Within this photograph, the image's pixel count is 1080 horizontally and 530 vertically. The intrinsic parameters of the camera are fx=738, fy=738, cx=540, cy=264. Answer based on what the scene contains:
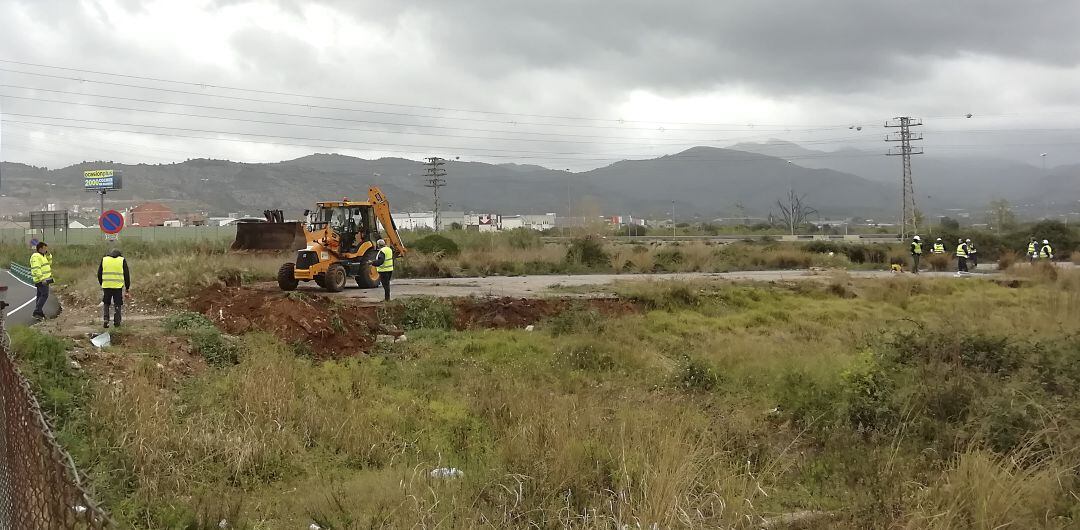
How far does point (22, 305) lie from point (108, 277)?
7.85m

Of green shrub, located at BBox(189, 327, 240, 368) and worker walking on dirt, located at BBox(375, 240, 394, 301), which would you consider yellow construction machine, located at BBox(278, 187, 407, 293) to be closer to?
worker walking on dirt, located at BBox(375, 240, 394, 301)

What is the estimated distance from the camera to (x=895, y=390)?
8867mm

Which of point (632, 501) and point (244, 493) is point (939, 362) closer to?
point (632, 501)

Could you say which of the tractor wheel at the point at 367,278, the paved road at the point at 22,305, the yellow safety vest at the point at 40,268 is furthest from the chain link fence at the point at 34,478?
the tractor wheel at the point at 367,278

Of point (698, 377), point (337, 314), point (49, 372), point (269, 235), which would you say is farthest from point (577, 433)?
point (269, 235)

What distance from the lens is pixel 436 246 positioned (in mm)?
37938

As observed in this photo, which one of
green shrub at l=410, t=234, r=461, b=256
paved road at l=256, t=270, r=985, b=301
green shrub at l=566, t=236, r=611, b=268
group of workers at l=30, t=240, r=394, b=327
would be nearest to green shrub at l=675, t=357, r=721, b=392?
group of workers at l=30, t=240, r=394, b=327

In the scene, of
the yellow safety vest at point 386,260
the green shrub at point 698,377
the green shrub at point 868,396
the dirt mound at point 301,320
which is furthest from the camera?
the yellow safety vest at point 386,260

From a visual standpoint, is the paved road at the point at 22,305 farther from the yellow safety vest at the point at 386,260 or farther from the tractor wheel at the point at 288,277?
the yellow safety vest at the point at 386,260

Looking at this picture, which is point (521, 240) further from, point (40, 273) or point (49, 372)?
point (49, 372)

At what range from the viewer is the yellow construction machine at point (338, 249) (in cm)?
2089

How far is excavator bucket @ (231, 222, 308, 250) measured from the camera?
3206 cm

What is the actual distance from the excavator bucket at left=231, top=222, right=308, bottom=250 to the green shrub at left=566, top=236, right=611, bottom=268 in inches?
538

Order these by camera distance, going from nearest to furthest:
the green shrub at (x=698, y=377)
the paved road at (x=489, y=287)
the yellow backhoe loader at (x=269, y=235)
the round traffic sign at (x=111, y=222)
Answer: the green shrub at (x=698, y=377)
the round traffic sign at (x=111, y=222)
the paved road at (x=489, y=287)
the yellow backhoe loader at (x=269, y=235)
